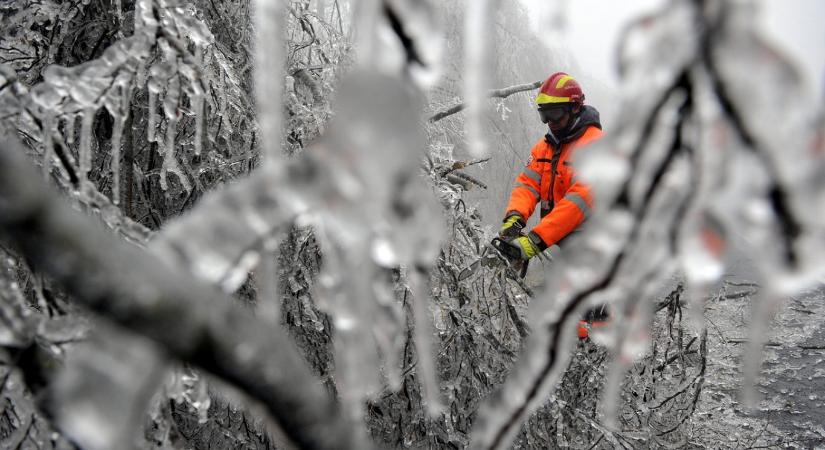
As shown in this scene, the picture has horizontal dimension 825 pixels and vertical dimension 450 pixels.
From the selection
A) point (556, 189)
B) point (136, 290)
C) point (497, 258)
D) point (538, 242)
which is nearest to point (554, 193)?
point (556, 189)

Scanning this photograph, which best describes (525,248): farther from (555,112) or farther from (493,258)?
(555,112)

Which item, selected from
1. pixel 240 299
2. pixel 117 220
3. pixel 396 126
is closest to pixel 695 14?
pixel 396 126

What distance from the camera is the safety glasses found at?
2.99m

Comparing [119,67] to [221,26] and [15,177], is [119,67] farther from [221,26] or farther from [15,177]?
[221,26]

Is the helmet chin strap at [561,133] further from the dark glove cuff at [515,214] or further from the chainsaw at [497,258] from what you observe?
the chainsaw at [497,258]

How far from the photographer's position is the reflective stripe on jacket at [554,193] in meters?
2.75

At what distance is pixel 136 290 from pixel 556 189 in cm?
315

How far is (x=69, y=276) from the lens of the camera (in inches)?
12.8

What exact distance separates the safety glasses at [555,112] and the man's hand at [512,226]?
23.6 inches

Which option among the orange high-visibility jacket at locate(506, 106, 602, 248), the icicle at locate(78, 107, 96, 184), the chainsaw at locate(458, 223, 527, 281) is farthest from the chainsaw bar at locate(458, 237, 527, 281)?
the icicle at locate(78, 107, 96, 184)

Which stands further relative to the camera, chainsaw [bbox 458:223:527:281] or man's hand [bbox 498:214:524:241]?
man's hand [bbox 498:214:524:241]

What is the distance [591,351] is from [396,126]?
9.79ft

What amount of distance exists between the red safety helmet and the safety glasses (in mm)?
38

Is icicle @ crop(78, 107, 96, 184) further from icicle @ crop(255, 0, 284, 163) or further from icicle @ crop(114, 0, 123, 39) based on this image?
icicle @ crop(114, 0, 123, 39)
